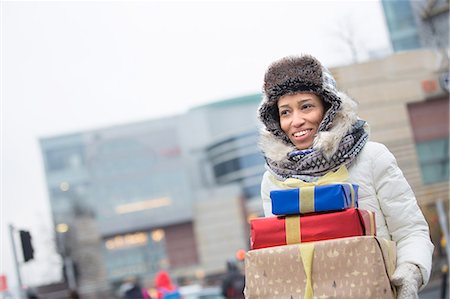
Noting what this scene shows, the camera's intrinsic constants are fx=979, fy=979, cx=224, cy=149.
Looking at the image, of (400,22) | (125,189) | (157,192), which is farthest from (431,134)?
(125,189)

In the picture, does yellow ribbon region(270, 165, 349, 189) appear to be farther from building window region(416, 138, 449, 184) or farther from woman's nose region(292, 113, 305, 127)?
building window region(416, 138, 449, 184)

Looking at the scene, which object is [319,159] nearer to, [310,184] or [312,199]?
[310,184]

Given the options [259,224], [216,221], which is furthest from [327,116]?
[216,221]

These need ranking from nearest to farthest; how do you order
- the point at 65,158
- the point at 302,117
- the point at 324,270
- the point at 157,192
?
the point at 324,270
the point at 302,117
the point at 157,192
the point at 65,158

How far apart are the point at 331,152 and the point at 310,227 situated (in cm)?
27

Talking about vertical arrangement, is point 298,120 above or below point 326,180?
above

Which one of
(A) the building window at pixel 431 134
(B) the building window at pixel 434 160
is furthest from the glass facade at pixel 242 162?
(A) the building window at pixel 431 134

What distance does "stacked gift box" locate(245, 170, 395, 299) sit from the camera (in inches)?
94.2

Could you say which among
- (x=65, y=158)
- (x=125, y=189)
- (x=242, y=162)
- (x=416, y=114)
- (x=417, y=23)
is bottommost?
(x=416, y=114)

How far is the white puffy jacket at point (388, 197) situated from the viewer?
270 cm

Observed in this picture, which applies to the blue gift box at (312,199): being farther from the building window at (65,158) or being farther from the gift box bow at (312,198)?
the building window at (65,158)

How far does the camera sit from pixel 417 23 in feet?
75.7

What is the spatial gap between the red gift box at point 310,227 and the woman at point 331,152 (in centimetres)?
16

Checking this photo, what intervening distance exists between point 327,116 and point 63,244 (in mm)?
81986
